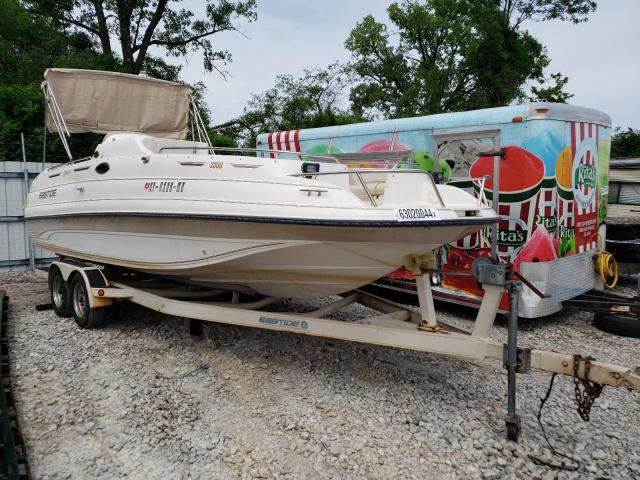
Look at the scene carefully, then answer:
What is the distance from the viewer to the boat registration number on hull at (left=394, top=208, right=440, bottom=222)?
10.4 ft

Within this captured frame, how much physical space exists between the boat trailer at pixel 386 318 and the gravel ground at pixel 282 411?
291mm

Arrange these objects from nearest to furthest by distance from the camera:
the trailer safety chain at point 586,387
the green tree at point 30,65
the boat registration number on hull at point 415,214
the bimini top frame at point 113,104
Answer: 1. the trailer safety chain at point 586,387
2. the boat registration number on hull at point 415,214
3. the bimini top frame at point 113,104
4. the green tree at point 30,65

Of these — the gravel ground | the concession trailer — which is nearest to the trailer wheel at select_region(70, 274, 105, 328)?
the gravel ground

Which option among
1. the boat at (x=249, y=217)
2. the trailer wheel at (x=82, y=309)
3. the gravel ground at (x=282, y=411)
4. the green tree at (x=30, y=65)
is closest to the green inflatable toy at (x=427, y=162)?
the boat at (x=249, y=217)

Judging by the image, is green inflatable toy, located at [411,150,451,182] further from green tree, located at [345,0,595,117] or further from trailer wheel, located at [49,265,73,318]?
green tree, located at [345,0,595,117]

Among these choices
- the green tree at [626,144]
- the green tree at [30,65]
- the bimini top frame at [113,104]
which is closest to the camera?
the bimini top frame at [113,104]

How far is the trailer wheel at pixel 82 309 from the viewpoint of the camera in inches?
188

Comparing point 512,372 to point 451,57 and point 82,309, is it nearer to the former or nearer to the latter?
point 82,309

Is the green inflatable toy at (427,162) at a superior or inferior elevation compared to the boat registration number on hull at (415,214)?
superior

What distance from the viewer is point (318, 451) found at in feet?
9.57

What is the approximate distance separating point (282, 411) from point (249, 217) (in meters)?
1.36

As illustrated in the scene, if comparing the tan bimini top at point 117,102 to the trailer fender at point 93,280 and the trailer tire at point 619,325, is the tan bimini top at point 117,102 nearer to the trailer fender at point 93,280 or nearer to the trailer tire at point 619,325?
the trailer fender at point 93,280

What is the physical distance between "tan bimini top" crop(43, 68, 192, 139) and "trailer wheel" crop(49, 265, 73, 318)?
6.08ft

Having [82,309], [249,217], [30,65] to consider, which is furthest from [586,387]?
[30,65]
